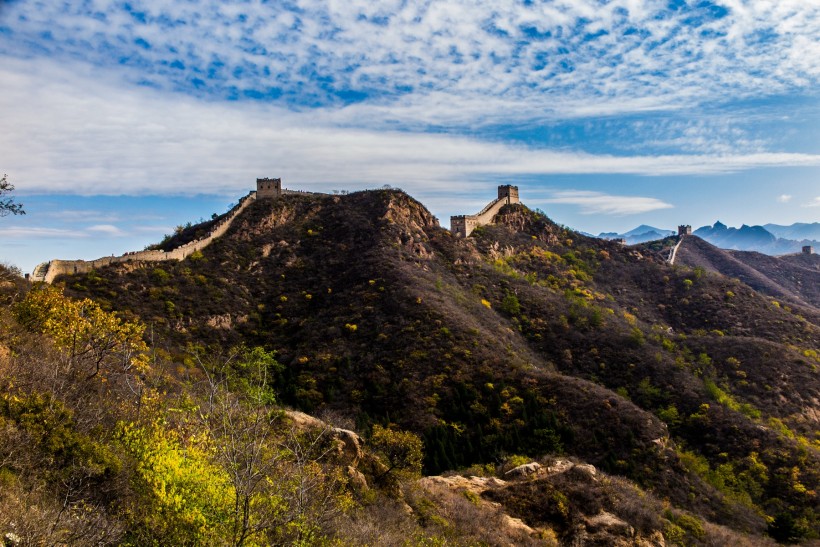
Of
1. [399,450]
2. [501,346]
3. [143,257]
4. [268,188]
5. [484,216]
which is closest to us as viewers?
[399,450]

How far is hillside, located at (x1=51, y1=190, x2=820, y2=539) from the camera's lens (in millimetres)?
39594

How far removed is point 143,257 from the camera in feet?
191

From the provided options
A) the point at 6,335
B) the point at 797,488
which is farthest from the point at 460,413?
the point at 6,335

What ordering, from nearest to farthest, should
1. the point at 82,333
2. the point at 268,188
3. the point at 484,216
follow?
the point at 82,333
the point at 268,188
the point at 484,216

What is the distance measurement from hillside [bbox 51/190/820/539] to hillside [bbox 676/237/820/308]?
4403 centimetres

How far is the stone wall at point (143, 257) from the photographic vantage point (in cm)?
4759

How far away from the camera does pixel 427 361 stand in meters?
47.2

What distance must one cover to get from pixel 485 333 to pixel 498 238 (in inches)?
1608

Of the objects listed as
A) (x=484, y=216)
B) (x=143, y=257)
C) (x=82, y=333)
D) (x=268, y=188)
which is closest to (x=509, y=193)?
(x=484, y=216)

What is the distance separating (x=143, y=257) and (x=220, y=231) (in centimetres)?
1426

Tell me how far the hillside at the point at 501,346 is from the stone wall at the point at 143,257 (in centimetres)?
116

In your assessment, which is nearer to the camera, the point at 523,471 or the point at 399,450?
the point at 523,471

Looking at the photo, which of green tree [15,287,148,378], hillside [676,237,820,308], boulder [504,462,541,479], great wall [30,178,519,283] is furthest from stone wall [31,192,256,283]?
hillside [676,237,820,308]

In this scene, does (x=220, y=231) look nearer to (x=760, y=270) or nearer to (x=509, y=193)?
(x=509, y=193)
